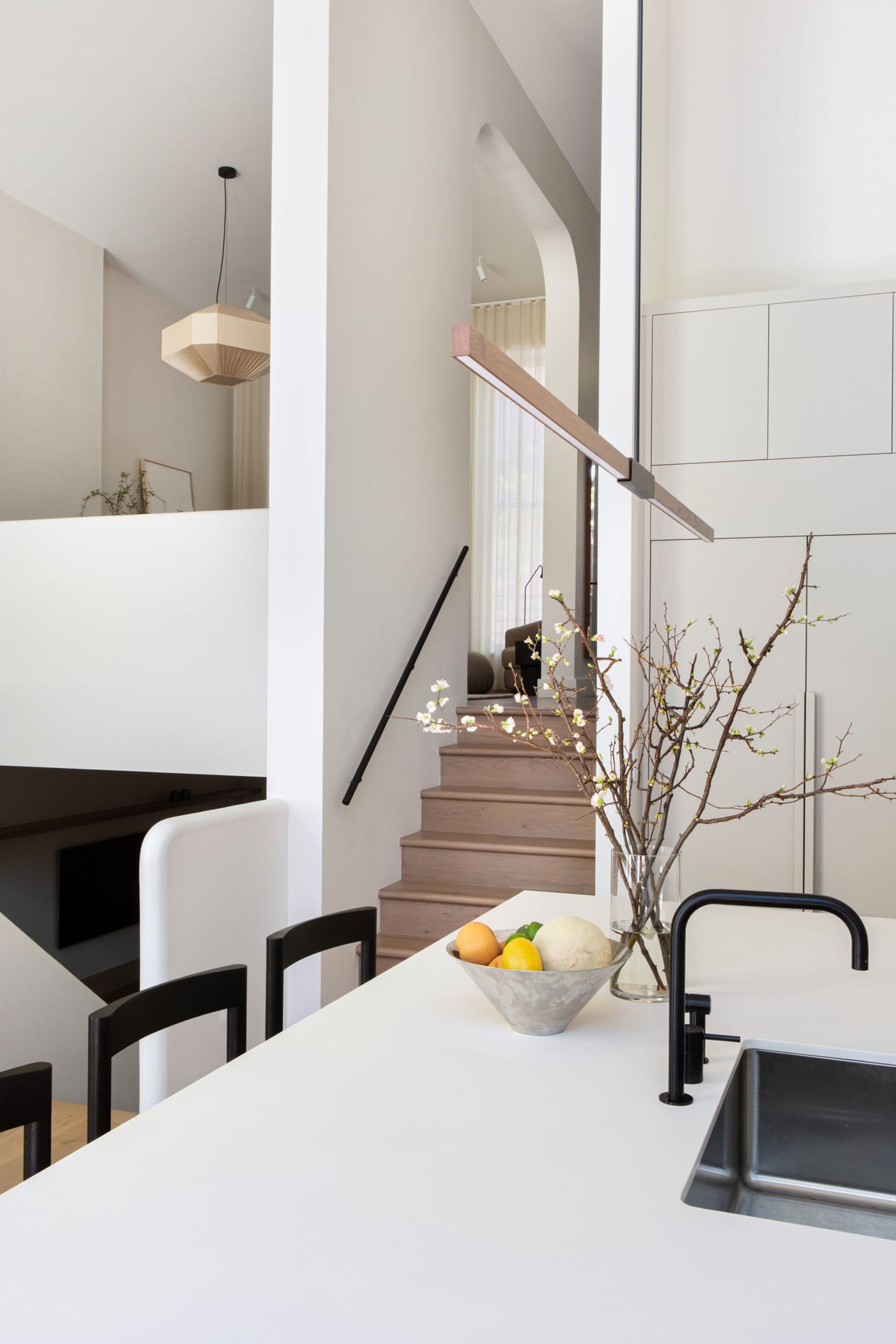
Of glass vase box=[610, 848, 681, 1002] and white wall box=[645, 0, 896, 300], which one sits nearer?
glass vase box=[610, 848, 681, 1002]

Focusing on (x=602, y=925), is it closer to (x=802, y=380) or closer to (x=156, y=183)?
(x=802, y=380)

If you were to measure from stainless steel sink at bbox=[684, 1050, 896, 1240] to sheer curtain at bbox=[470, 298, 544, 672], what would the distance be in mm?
7778

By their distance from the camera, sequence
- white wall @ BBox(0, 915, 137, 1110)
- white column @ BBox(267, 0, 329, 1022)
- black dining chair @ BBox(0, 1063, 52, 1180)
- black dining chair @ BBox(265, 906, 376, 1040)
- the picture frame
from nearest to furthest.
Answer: black dining chair @ BBox(0, 1063, 52, 1180)
black dining chair @ BBox(265, 906, 376, 1040)
white column @ BBox(267, 0, 329, 1022)
white wall @ BBox(0, 915, 137, 1110)
the picture frame

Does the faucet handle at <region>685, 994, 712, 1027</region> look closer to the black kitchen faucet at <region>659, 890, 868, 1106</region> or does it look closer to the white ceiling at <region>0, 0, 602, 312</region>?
the black kitchen faucet at <region>659, 890, 868, 1106</region>

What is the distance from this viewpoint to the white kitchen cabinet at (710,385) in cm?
391

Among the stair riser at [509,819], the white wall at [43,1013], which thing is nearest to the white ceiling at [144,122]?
the stair riser at [509,819]

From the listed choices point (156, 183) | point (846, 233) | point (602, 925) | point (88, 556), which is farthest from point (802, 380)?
point (156, 183)

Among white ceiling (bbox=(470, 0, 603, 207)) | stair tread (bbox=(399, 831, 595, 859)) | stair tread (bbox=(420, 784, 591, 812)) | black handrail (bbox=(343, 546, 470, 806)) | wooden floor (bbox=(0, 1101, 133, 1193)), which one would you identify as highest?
white ceiling (bbox=(470, 0, 603, 207))

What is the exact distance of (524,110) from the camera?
20.2ft

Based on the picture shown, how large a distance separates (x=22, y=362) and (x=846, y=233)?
473 cm

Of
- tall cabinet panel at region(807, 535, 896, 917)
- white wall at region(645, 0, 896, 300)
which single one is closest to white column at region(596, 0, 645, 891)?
white wall at region(645, 0, 896, 300)

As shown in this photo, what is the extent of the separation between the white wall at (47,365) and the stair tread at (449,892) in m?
3.60

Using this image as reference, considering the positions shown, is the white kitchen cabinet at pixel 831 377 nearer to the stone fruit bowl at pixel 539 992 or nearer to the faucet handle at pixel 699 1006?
the stone fruit bowl at pixel 539 992

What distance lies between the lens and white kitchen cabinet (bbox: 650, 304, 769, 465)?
12.8ft
